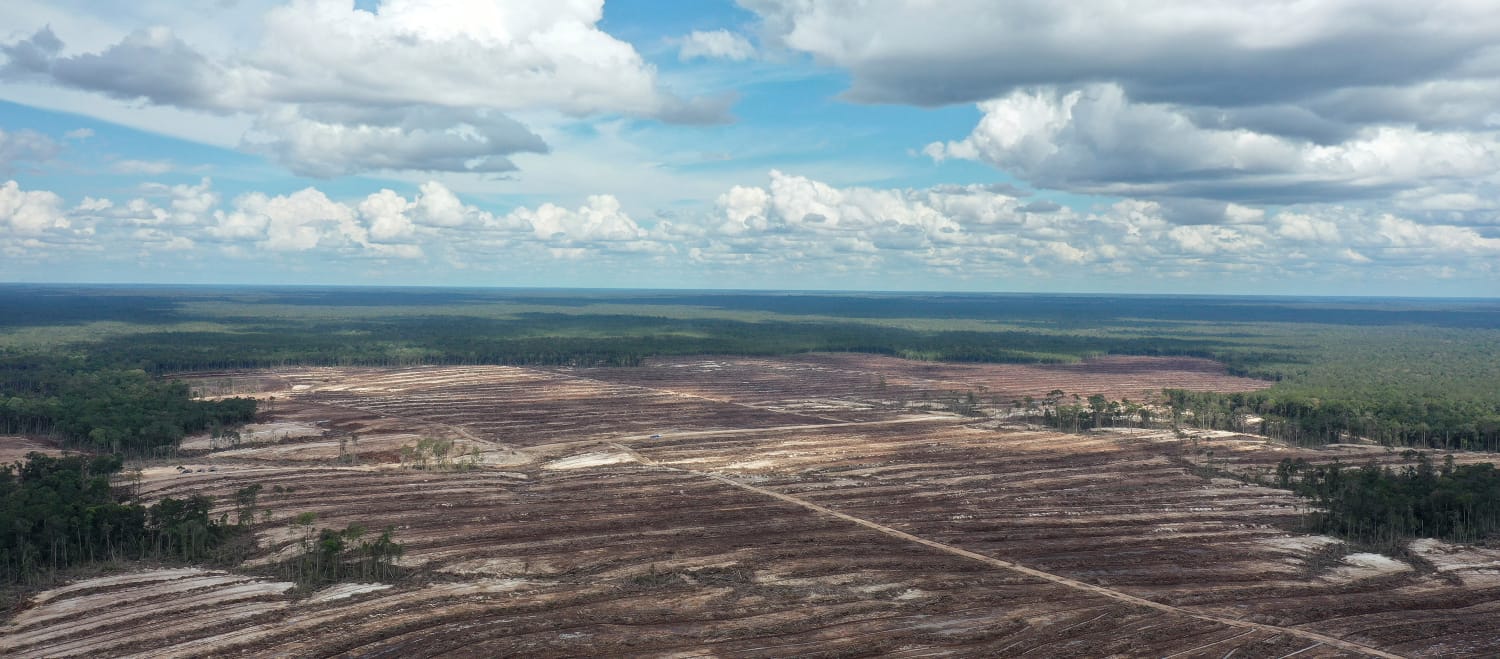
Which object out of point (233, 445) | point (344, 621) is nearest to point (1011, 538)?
point (344, 621)

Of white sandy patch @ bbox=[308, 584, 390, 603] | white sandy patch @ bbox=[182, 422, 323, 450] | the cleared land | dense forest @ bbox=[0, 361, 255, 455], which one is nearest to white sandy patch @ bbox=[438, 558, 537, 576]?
the cleared land

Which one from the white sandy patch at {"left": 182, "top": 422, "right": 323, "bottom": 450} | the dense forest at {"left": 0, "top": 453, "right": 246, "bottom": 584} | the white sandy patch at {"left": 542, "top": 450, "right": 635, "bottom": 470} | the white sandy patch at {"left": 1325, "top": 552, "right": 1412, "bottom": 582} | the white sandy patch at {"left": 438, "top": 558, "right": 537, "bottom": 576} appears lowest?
the white sandy patch at {"left": 182, "top": 422, "right": 323, "bottom": 450}

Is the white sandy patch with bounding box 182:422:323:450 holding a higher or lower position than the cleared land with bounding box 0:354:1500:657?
lower

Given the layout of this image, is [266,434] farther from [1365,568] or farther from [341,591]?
[1365,568]

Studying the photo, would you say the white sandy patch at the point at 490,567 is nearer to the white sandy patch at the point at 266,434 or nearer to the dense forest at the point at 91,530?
the dense forest at the point at 91,530

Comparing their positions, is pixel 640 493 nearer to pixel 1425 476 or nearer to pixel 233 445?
pixel 233 445

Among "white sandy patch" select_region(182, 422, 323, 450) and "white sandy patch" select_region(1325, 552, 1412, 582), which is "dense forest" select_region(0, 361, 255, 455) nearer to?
"white sandy patch" select_region(182, 422, 323, 450)

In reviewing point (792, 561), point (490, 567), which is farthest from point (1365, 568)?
point (490, 567)

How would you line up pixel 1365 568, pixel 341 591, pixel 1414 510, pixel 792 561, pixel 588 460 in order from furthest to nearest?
pixel 588 460, pixel 1414 510, pixel 792 561, pixel 1365 568, pixel 341 591
